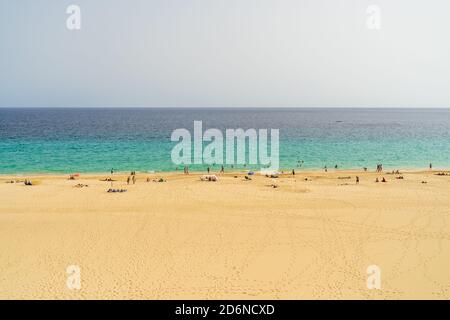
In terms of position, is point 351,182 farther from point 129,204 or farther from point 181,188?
point 129,204

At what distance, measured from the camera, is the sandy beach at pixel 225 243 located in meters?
10.8

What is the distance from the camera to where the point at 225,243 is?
46.4 ft

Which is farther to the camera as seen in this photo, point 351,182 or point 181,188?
point 351,182

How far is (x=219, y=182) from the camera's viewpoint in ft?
88.2

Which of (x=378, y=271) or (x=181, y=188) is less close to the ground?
(x=181, y=188)

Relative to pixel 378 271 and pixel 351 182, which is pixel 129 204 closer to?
pixel 378 271

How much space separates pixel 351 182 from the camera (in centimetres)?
2739

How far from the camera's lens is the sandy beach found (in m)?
10.8
